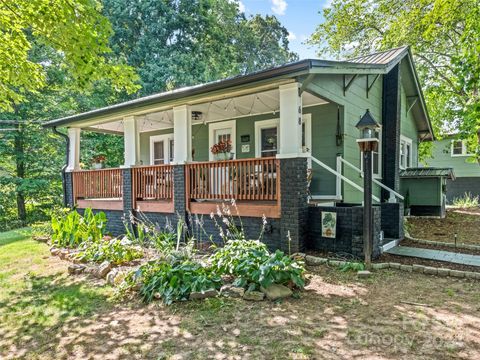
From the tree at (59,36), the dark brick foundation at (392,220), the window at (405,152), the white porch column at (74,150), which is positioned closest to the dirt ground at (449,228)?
the dark brick foundation at (392,220)

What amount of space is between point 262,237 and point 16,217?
1464cm

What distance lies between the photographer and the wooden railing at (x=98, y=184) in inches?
329

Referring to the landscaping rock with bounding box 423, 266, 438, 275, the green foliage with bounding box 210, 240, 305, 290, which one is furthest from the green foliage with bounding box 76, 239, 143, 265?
the landscaping rock with bounding box 423, 266, 438, 275

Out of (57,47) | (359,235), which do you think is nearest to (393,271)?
(359,235)

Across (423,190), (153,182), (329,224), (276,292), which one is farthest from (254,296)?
(423,190)

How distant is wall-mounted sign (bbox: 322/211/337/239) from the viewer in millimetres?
5305

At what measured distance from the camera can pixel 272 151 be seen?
8.56 meters

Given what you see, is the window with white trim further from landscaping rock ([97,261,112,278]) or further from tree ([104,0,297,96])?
tree ([104,0,297,96])

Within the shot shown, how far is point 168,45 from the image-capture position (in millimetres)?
19594

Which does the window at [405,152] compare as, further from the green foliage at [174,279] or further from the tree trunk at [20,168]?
the tree trunk at [20,168]

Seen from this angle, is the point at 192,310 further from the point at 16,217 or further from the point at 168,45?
the point at 168,45

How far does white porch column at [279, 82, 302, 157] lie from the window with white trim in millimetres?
7500

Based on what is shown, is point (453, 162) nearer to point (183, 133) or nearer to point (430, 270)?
point (430, 270)

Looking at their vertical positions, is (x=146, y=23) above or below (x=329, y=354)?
above
